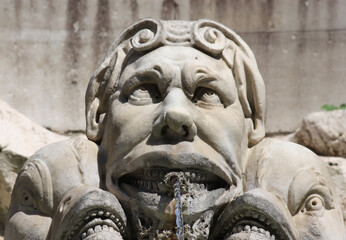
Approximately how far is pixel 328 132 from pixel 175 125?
2.82m

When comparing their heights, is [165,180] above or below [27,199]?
above

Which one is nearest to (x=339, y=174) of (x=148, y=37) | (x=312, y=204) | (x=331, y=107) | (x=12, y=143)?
(x=331, y=107)

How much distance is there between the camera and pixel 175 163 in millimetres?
5172

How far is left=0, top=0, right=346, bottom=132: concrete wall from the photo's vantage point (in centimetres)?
857

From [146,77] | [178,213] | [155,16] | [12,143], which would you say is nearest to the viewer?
[178,213]

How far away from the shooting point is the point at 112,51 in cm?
573

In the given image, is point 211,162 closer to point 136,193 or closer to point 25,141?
point 136,193

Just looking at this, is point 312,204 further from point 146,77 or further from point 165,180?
point 146,77

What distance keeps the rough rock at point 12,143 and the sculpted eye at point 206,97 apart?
6.06 feet

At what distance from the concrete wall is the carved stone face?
3071mm

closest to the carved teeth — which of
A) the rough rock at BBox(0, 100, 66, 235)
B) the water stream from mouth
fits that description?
the water stream from mouth

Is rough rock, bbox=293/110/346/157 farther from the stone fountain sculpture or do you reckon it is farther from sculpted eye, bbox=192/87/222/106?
sculpted eye, bbox=192/87/222/106

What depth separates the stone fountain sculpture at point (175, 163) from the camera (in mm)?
5191

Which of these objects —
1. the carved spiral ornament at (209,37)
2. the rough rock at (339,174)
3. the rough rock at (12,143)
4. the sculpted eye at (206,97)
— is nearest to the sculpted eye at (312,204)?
the sculpted eye at (206,97)
